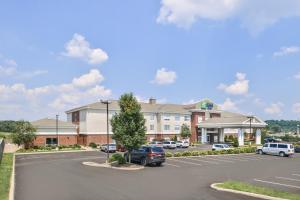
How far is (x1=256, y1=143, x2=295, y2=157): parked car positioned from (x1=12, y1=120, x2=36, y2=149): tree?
35427 millimetres

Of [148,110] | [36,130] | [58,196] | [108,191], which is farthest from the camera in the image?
[148,110]

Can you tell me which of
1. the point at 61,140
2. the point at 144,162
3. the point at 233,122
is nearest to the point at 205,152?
the point at 144,162

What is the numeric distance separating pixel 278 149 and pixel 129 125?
25946 mm

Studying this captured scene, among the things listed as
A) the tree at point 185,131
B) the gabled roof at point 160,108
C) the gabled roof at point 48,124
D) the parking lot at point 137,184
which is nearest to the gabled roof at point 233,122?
the tree at point 185,131

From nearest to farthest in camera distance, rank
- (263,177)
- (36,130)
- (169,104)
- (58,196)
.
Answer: (58,196)
(263,177)
(36,130)
(169,104)

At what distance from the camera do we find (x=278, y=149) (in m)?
50.6

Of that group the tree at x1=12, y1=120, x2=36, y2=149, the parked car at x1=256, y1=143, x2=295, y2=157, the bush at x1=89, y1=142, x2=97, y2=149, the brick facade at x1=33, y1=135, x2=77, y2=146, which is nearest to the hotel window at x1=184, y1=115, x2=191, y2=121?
the bush at x1=89, y1=142, x2=97, y2=149

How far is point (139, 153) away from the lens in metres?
35.9

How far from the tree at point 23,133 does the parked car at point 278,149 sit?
35427 mm

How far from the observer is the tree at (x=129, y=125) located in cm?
3406

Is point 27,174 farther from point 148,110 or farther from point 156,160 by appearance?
point 148,110

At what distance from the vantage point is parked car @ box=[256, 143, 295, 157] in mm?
49469

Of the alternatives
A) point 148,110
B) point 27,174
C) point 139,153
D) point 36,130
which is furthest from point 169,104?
point 27,174

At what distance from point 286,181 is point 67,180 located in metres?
14.9
